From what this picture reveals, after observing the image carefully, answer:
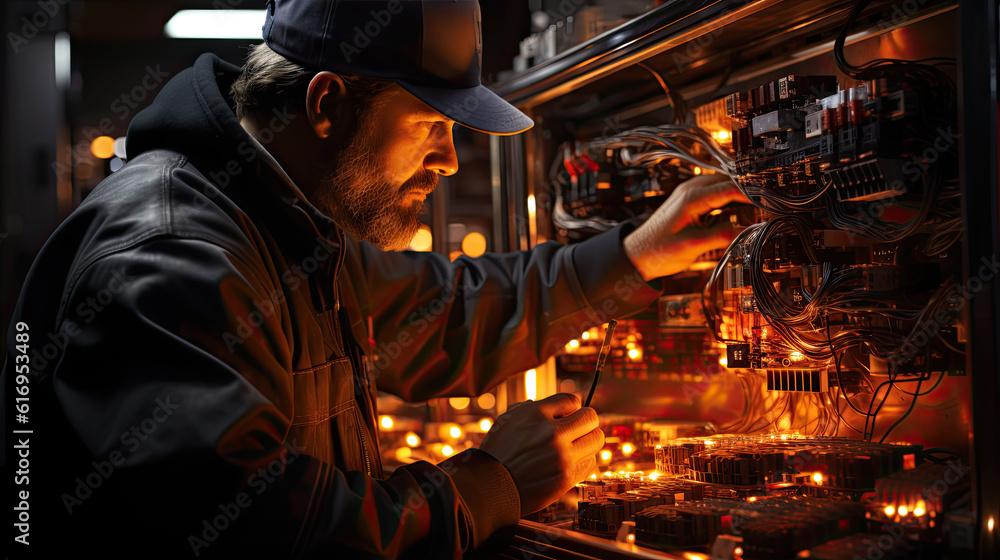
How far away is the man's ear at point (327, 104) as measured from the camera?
1068 millimetres

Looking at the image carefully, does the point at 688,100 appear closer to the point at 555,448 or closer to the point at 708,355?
the point at 708,355

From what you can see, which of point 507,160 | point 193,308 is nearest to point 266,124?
point 193,308

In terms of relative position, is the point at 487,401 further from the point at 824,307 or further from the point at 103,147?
the point at 103,147

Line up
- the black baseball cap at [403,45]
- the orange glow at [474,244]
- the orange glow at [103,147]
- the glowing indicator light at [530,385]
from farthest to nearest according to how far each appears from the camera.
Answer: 1. the orange glow at [103,147]
2. the orange glow at [474,244]
3. the glowing indicator light at [530,385]
4. the black baseball cap at [403,45]

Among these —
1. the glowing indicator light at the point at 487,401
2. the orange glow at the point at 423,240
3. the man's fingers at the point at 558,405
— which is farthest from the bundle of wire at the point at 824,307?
the orange glow at the point at 423,240

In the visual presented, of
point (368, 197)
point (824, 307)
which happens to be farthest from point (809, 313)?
point (368, 197)

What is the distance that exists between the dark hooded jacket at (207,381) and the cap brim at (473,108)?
0.75 feet

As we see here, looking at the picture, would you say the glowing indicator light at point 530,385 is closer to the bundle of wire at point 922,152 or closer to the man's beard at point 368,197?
the man's beard at point 368,197

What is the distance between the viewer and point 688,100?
147 cm

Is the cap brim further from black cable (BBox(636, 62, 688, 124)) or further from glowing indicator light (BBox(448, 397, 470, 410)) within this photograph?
glowing indicator light (BBox(448, 397, 470, 410))

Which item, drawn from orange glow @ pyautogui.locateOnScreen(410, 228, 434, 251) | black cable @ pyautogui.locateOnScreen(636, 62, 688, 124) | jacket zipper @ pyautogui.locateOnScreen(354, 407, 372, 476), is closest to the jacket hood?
jacket zipper @ pyautogui.locateOnScreen(354, 407, 372, 476)

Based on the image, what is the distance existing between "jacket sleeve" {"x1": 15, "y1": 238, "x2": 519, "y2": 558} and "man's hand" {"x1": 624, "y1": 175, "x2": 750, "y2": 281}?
0.67 meters

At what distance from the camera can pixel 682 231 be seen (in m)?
1.29

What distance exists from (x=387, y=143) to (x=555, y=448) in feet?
1.74
